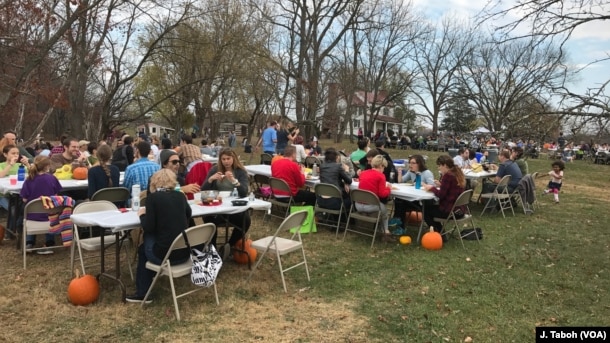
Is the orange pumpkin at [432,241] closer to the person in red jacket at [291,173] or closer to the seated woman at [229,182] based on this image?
the person in red jacket at [291,173]

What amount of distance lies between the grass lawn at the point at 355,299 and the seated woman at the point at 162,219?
1.78ft

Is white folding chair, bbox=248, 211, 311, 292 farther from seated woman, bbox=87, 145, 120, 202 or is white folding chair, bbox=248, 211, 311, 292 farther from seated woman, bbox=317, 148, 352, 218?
seated woman, bbox=87, 145, 120, 202

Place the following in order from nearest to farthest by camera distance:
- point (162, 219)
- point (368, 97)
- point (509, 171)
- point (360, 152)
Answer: point (162, 219), point (509, 171), point (360, 152), point (368, 97)

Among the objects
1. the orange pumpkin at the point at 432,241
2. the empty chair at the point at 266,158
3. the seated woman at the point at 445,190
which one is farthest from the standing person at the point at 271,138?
the orange pumpkin at the point at 432,241

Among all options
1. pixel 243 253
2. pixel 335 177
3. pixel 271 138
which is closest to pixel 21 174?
pixel 243 253

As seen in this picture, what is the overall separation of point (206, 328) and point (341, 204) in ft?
11.9

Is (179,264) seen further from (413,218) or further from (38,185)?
(413,218)

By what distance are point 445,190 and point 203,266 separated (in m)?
3.89

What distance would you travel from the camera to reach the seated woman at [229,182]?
557 centimetres

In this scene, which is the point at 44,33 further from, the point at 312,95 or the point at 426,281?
the point at 312,95

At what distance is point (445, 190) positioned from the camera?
6371 mm

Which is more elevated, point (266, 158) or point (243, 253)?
point (266, 158)

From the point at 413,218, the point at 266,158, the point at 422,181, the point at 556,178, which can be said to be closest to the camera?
the point at 422,181

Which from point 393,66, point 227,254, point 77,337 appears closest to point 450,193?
point 227,254
